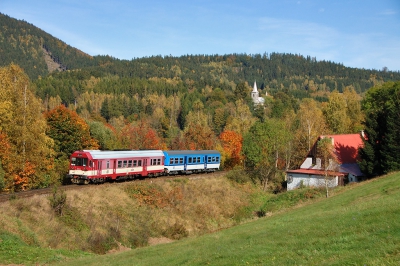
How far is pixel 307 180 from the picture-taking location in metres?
46.2

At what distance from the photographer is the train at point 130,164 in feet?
113

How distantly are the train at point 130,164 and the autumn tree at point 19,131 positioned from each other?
4873 millimetres

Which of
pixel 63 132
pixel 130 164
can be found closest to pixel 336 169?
pixel 130 164

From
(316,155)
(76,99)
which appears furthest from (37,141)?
(76,99)

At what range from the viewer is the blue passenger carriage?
147 ft

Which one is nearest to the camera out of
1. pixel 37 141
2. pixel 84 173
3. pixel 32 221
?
pixel 32 221

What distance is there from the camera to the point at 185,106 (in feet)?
484

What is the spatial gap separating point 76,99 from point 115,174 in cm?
13044

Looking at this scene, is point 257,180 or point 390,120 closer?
point 390,120

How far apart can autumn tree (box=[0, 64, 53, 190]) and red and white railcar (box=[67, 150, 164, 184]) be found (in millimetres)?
6920

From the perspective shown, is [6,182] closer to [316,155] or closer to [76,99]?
[316,155]

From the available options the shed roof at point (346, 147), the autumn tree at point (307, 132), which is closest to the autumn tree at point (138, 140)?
the autumn tree at point (307, 132)

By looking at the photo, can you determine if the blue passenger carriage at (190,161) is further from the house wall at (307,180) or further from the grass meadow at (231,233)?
the house wall at (307,180)

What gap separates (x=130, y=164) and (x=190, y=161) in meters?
10.9
